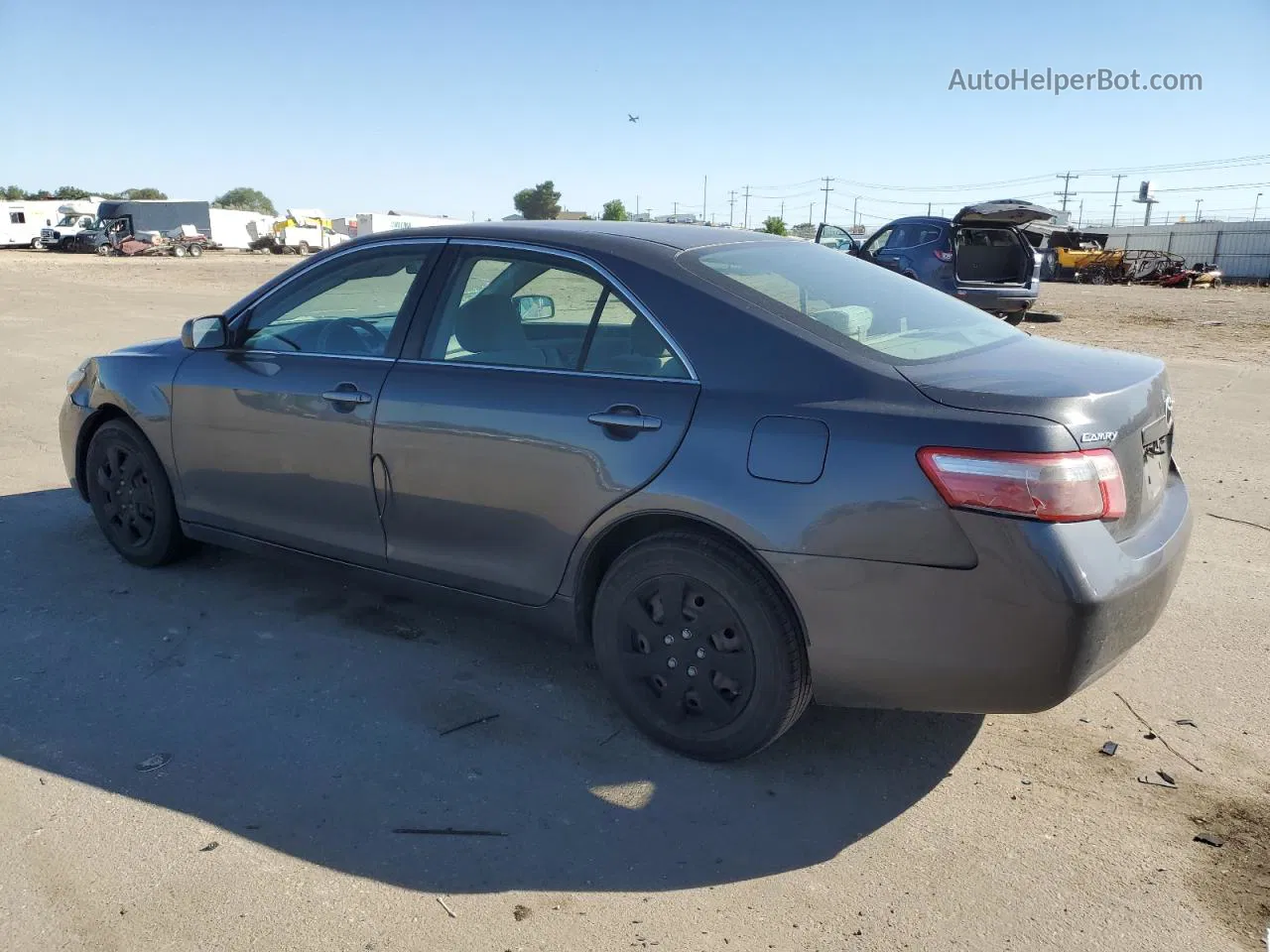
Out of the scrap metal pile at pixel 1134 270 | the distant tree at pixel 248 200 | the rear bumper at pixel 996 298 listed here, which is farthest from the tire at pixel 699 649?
the distant tree at pixel 248 200

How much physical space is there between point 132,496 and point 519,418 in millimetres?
2463

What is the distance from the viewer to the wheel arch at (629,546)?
117 inches

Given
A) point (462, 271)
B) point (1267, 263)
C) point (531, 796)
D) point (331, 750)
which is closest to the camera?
point (531, 796)

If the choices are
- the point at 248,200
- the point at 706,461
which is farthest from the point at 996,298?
the point at 248,200

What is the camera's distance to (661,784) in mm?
3129

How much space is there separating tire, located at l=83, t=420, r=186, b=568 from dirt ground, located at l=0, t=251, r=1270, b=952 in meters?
0.21

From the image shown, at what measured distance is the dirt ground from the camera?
2.54 m

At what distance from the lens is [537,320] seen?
3.81 m

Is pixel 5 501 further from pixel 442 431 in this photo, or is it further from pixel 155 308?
pixel 155 308

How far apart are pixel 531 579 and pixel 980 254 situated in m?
14.7

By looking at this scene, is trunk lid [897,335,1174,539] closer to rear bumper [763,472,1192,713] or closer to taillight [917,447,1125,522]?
taillight [917,447,1125,522]

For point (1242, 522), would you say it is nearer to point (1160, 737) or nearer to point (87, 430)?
point (1160, 737)

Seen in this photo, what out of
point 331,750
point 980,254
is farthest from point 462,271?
point 980,254

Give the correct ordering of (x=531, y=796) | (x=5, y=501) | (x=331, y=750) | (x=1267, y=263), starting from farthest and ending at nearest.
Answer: (x=1267, y=263) < (x=5, y=501) < (x=331, y=750) < (x=531, y=796)
